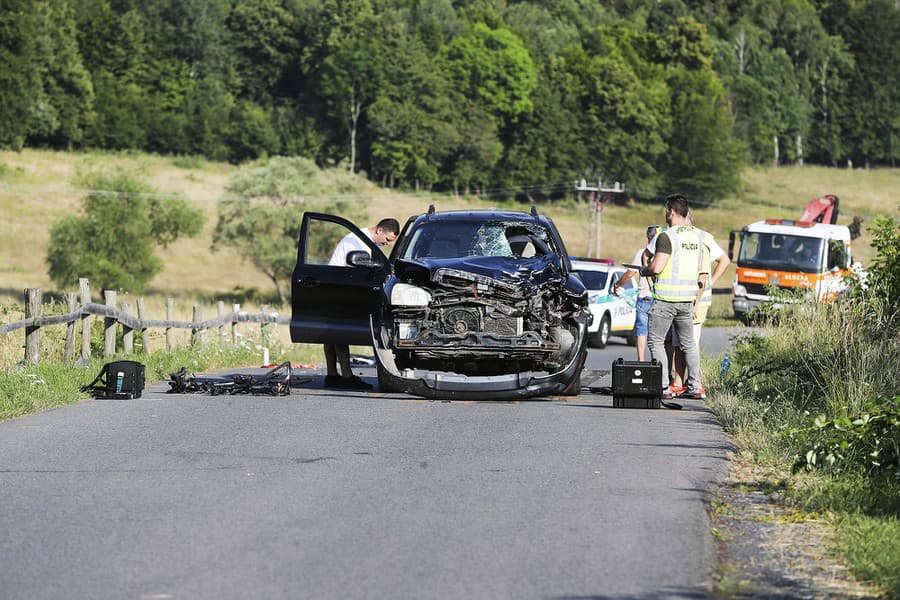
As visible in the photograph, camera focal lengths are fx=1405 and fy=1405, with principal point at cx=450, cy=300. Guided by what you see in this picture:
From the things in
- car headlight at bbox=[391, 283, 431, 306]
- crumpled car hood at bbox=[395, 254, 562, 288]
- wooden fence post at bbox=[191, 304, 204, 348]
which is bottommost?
wooden fence post at bbox=[191, 304, 204, 348]

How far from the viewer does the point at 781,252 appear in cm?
3825

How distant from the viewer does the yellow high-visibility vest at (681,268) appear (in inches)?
559

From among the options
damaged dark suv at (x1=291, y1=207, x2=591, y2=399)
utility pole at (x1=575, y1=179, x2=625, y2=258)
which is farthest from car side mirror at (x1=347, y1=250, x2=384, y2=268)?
utility pole at (x1=575, y1=179, x2=625, y2=258)

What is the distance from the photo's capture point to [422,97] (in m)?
116

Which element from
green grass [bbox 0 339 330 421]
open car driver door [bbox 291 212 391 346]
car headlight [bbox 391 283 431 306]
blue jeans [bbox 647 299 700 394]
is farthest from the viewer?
open car driver door [bbox 291 212 391 346]

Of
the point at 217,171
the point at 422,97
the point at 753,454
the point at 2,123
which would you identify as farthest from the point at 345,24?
the point at 753,454

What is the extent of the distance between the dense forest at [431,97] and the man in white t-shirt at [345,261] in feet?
259

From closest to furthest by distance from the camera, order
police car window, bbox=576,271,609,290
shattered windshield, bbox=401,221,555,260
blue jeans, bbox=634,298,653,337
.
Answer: shattered windshield, bbox=401,221,555,260 → blue jeans, bbox=634,298,653,337 → police car window, bbox=576,271,609,290

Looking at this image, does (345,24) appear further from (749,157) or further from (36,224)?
(36,224)

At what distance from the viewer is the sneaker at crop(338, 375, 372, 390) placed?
15.8 meters

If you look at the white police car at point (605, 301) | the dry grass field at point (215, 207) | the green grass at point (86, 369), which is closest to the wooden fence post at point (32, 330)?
the green grass at point (86, 369)

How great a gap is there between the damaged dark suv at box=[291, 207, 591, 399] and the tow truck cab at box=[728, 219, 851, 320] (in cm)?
2373

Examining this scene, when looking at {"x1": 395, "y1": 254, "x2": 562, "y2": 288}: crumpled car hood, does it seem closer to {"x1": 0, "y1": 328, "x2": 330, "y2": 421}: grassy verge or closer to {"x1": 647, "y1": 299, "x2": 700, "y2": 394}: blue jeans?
{"x1": 647, "y1": 299, "x2": 700, "y2": 394}: blue jeans

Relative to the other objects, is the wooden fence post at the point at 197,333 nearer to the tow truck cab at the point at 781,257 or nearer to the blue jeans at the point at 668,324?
the blue jeans at the point at 668,324
